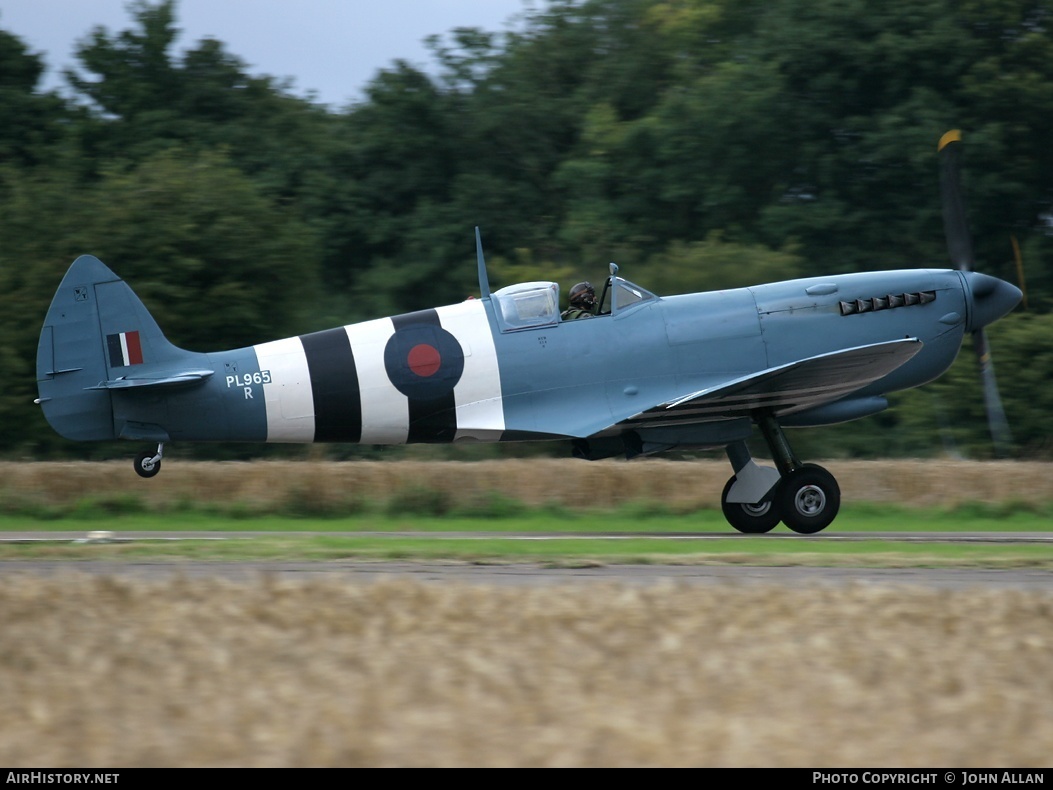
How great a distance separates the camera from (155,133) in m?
32.2

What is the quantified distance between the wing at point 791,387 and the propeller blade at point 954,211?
9.26 ft

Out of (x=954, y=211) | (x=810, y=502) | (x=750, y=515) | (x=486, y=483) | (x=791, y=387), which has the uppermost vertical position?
(x=954, y=211)

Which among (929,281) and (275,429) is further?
(929,281)

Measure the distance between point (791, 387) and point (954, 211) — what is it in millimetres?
4425

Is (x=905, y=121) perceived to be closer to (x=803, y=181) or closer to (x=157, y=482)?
(x=803, y=181)

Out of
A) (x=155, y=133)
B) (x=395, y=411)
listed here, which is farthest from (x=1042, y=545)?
(x=155, y=133)

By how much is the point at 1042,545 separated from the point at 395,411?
263 inches

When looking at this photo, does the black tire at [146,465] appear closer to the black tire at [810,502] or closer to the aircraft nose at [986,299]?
the black tire at [810,502]

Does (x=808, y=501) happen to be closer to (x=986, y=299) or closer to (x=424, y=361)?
(x=986, y=299)

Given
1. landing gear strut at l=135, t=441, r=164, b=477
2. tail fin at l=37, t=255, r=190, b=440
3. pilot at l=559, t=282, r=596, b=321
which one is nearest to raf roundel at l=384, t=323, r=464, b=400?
pilot at l=559, t=282, r=596, b=321

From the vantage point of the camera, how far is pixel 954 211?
52.7 feet

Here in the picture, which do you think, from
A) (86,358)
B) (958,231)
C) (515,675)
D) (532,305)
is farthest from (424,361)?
(515,675)

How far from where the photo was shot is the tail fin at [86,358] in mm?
12805

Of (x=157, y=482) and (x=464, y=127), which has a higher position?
(x=464, y=127)
